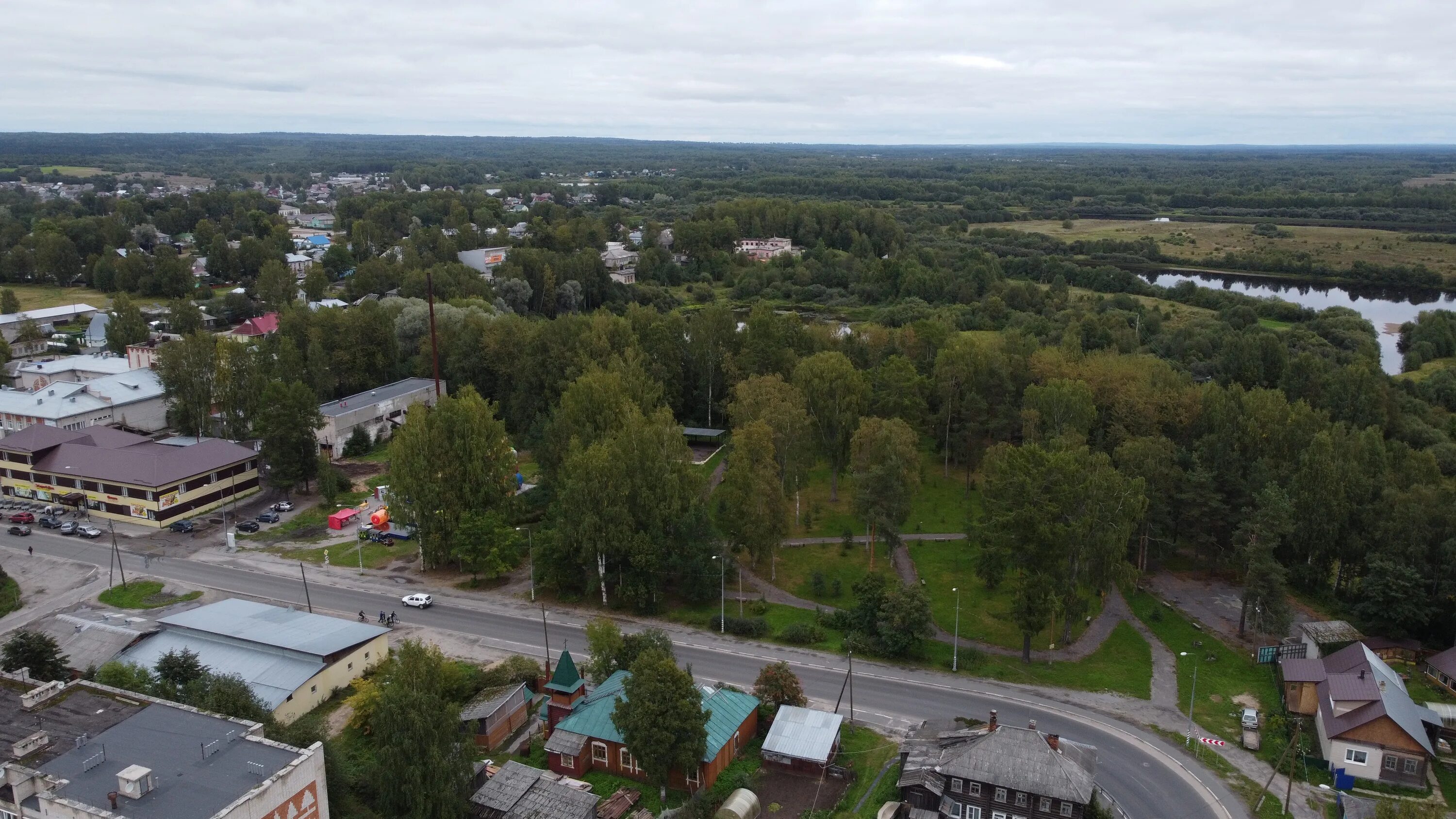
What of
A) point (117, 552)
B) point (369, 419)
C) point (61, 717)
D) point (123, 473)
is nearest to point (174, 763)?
point (61, 717)

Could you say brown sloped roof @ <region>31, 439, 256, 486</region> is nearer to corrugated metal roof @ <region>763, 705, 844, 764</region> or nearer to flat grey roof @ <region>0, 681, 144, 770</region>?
flat grey roof @ <region>0, 681, 144, 770</region>

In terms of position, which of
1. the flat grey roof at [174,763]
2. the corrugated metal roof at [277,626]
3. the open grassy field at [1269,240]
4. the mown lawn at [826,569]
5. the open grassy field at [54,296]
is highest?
the open grassy field at [1269,240]

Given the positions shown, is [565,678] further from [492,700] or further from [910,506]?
[910,506]

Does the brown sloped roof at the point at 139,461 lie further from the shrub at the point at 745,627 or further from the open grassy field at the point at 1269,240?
the open grassy field at the point at 1269,240

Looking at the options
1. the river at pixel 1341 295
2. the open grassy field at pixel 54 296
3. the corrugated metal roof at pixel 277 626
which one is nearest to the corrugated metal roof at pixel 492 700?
the corrugated metal roof at pixel 277 626

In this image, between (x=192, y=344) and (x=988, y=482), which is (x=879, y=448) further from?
(x=192, y=344)

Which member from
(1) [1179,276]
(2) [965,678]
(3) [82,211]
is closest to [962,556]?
(2) [965,678]
